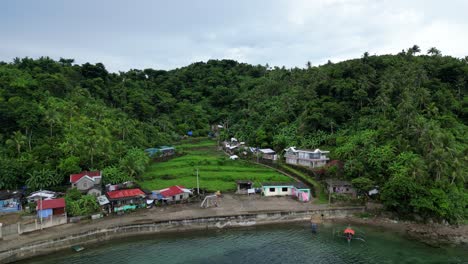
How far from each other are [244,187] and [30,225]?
2564 centimetres

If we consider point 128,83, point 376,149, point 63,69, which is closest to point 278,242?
point 376,149

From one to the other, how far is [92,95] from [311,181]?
5549cm

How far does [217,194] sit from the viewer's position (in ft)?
131

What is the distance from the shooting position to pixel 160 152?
192ft

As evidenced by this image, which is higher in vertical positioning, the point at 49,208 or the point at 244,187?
the point at 49,208

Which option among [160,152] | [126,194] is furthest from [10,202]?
[160,152]

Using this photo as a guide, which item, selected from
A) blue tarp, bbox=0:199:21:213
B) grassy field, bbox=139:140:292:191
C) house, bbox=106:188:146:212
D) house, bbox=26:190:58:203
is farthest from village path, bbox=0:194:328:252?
blue tarp, bbox=0:199:21:213

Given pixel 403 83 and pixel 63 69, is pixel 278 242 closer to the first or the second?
pixel 403 83

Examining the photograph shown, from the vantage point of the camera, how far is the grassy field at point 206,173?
43500 millimetres

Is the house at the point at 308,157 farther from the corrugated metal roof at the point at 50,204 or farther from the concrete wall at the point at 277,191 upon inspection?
the corrugated metal roof at the point at 50,204

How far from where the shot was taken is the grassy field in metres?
43.5

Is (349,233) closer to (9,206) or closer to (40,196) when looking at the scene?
(40,196)

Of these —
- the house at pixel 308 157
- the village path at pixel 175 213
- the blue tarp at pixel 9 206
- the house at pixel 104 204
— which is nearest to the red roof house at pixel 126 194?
the house at pixel 104 204

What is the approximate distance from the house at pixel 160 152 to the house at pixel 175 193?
19.8 metres
